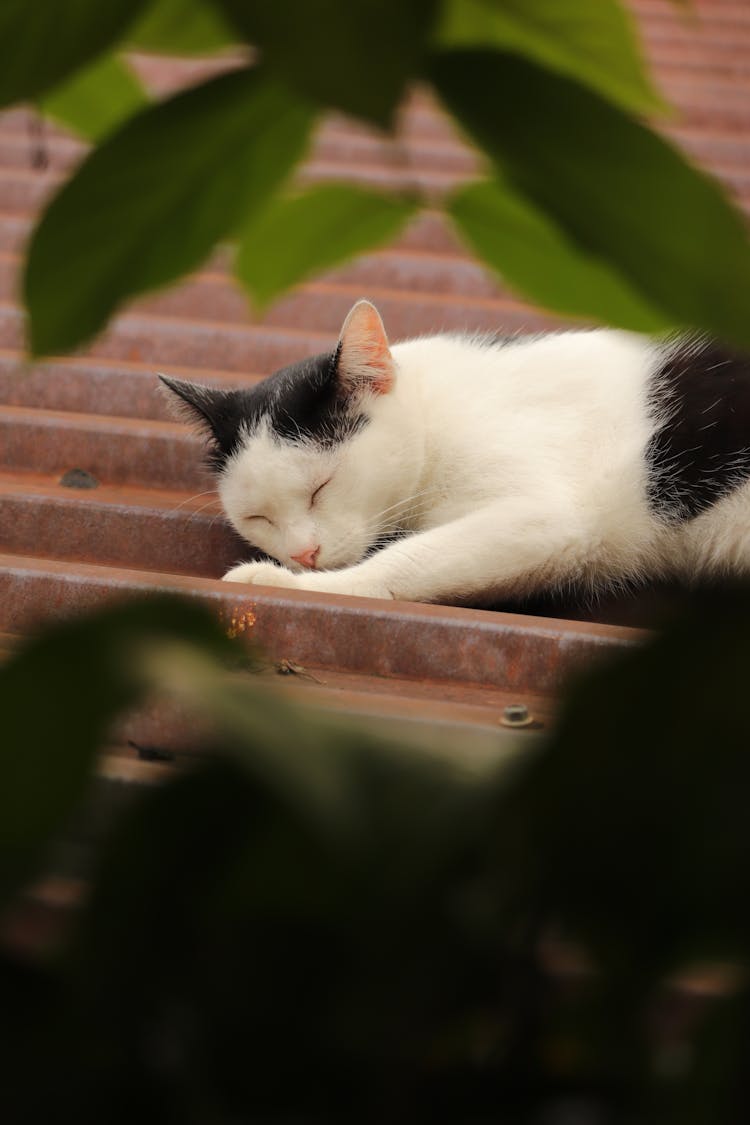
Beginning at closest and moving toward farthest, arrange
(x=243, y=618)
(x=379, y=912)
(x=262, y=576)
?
1. (x=379, y=912)
2. (x=243, y=618)
3. (x=262, y=576)

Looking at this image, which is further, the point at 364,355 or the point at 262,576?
the point at 364,355

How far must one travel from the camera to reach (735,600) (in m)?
0.17

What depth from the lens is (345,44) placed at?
0.61 feet

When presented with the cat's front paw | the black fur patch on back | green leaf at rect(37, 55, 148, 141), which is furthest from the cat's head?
green leaf at rect(37, 55, 148, 141)

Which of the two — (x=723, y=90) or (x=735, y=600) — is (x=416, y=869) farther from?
(x=723, y=90)

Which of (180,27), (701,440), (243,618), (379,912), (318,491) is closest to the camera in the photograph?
(379,912)

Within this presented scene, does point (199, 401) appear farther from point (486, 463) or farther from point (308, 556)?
point (486, 463)

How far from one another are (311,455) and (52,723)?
4.71ft

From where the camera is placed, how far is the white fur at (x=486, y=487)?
141 centimetres

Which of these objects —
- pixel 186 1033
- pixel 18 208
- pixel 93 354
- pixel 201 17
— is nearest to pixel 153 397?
pixel 93 354

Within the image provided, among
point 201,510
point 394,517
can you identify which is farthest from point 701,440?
point 201,510

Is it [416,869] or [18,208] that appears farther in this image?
[18,208]

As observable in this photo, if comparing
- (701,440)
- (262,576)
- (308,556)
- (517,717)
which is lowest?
(308,556)

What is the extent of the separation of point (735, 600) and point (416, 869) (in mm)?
61
